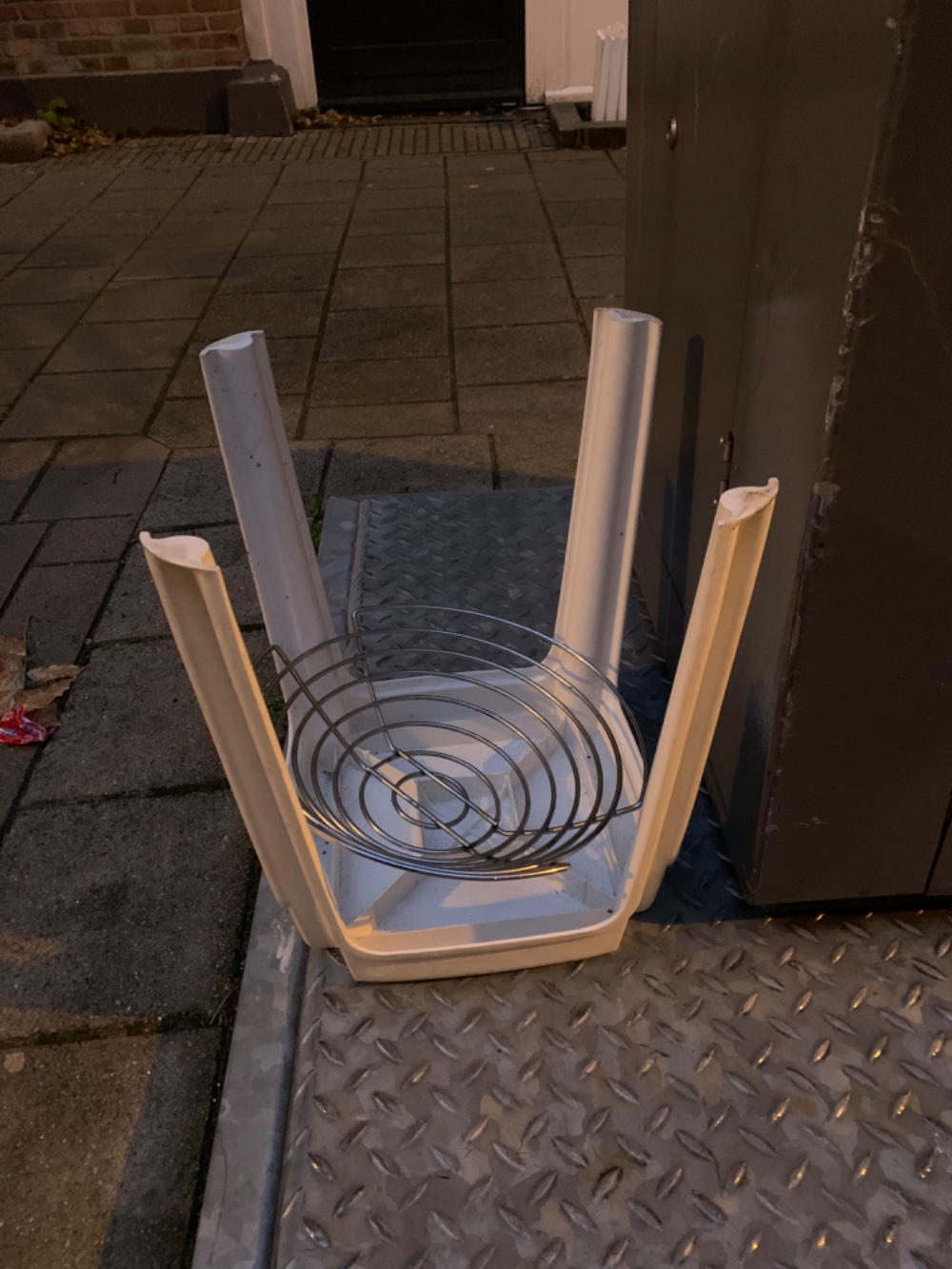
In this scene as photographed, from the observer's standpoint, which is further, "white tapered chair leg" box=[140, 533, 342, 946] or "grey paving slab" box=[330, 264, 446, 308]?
"grey paving slab" box=[330, 264, 446, 308]

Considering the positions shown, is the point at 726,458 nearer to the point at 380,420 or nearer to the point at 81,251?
the point at 380,420

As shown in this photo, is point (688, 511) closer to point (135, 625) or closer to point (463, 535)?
point (463, 535)

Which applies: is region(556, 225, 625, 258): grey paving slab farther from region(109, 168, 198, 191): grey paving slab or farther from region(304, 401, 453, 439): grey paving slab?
region(109, 168, 198, 191): grey paving slab

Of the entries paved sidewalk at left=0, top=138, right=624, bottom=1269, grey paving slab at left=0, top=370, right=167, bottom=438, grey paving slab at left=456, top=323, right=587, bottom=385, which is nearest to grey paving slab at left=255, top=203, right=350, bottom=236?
paved sidewalk at left=0, top=138, right=624, bottom=1269

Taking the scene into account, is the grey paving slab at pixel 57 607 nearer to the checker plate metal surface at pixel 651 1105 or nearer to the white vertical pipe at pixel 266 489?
the white vertical pipe at pixel 266 489

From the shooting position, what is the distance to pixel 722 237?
1.50 meters

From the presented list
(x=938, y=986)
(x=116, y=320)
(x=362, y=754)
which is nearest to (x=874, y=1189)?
(x=938, y=986)

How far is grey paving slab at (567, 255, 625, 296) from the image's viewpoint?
4395 millimetres

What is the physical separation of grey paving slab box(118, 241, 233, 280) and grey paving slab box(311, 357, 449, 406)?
1.42 m

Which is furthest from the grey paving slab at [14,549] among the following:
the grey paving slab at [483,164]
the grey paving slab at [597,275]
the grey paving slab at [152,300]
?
the grey paving slab at [483,164]

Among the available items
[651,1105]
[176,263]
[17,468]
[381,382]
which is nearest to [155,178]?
[176,263]

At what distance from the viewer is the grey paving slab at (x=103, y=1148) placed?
1.35 meters

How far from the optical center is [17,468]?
Answer: 3.28 meters

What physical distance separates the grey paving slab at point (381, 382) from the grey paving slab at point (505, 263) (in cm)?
95
